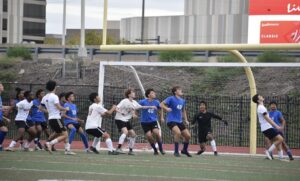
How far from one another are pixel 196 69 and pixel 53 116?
485 inches

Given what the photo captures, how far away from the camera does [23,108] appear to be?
21.7 metres

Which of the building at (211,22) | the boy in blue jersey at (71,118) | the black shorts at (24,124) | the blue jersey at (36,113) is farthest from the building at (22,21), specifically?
the boy in blue jersey at (71,118)

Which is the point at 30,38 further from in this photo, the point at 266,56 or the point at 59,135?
the point at 59,135

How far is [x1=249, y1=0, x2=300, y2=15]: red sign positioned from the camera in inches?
835

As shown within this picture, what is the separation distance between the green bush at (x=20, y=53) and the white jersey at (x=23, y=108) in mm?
18338

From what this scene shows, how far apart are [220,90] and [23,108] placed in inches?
398

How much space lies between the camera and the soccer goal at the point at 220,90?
2852cm

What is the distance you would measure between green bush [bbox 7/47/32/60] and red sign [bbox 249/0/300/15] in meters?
20.1

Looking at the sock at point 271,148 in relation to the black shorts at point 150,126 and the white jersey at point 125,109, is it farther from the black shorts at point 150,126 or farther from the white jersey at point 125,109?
the white jersey at point 125,109

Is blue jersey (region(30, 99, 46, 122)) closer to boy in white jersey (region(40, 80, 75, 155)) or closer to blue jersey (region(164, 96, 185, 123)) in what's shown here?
boy in white jersey (region(40, 80, 75, 155))

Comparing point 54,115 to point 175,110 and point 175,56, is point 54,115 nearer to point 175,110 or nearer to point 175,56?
point 175,110

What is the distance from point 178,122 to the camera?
20.9 metres

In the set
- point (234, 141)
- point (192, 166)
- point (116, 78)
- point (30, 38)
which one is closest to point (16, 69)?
point (116, 78)

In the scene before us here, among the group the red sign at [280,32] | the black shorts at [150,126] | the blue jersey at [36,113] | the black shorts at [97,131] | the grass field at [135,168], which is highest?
the red sign at [280,32]
